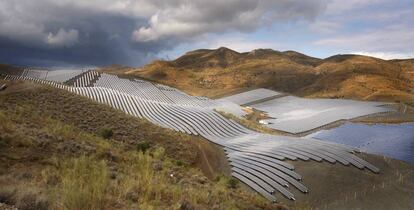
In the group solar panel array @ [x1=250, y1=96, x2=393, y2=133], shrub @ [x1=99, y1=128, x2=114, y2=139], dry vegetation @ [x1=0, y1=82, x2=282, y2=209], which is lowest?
solar panel array @ [x1=250, y1=96, x2=393, y2=133]

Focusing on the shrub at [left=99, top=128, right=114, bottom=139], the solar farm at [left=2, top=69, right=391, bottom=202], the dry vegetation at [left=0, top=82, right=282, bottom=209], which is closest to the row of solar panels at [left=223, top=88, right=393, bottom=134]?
the solar farm at [left=2, top=69, right=391, bottom=202]

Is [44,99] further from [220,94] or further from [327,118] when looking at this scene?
[220,94]

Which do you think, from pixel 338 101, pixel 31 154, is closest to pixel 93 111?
pixel 31 154

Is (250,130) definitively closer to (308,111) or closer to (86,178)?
(308,111)

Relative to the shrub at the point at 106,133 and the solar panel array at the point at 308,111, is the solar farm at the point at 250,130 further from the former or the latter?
the shrub at the point at 106,133

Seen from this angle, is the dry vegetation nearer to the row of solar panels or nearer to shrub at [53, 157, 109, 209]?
shrub at [53, 157, 109, 209]

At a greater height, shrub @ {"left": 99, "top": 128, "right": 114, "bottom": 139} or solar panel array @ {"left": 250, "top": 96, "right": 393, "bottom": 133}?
shrub @ {"left": 99, "top": 128, "right": 114, "bottom": 139}

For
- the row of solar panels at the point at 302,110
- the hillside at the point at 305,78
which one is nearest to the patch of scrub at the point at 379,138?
the row of solar panels at the point at 302,110
